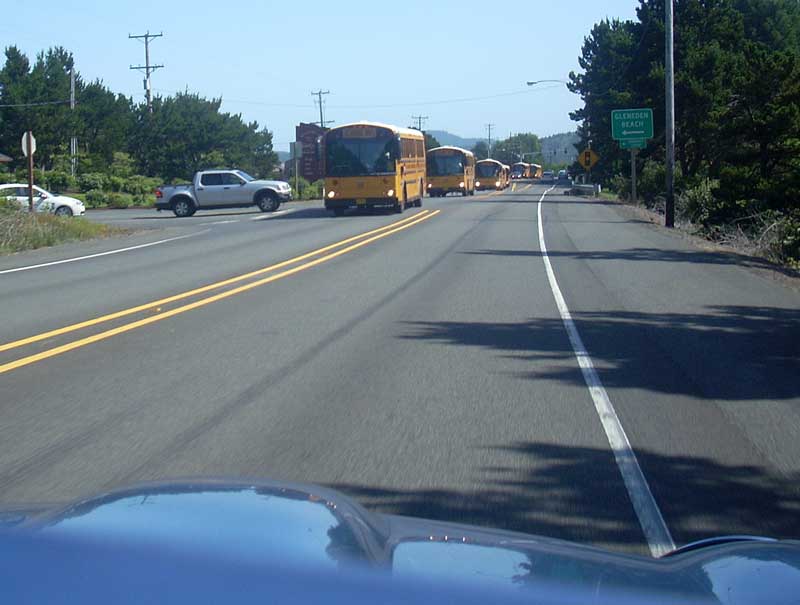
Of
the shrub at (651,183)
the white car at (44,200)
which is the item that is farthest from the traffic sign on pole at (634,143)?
the white car at (44,200)

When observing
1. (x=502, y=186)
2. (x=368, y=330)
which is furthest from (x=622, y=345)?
(x=502, y=186)

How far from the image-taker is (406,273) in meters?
18.0

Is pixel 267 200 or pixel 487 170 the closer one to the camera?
pixel 267 200

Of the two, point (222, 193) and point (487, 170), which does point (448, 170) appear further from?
point (222, 193)

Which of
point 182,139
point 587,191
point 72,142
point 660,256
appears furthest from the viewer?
point 182,139

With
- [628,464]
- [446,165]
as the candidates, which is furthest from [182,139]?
[628,464]

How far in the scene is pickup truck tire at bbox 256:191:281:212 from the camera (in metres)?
42.3

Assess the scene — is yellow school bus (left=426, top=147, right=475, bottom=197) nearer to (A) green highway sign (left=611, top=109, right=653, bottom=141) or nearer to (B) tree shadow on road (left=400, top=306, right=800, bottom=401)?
(A) green highway sign (left=611, top=109, right=653, bottom=141)

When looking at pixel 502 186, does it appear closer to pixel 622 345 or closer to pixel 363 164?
pixel 363 164

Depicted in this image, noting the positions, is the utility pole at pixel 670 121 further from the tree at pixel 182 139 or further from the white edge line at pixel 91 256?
the tree at pixel 182 139

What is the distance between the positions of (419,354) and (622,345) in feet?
7.17

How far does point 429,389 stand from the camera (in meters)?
8.71

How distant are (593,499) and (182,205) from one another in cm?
3845

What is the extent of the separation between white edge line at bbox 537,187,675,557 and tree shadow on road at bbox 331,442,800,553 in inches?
2.1
